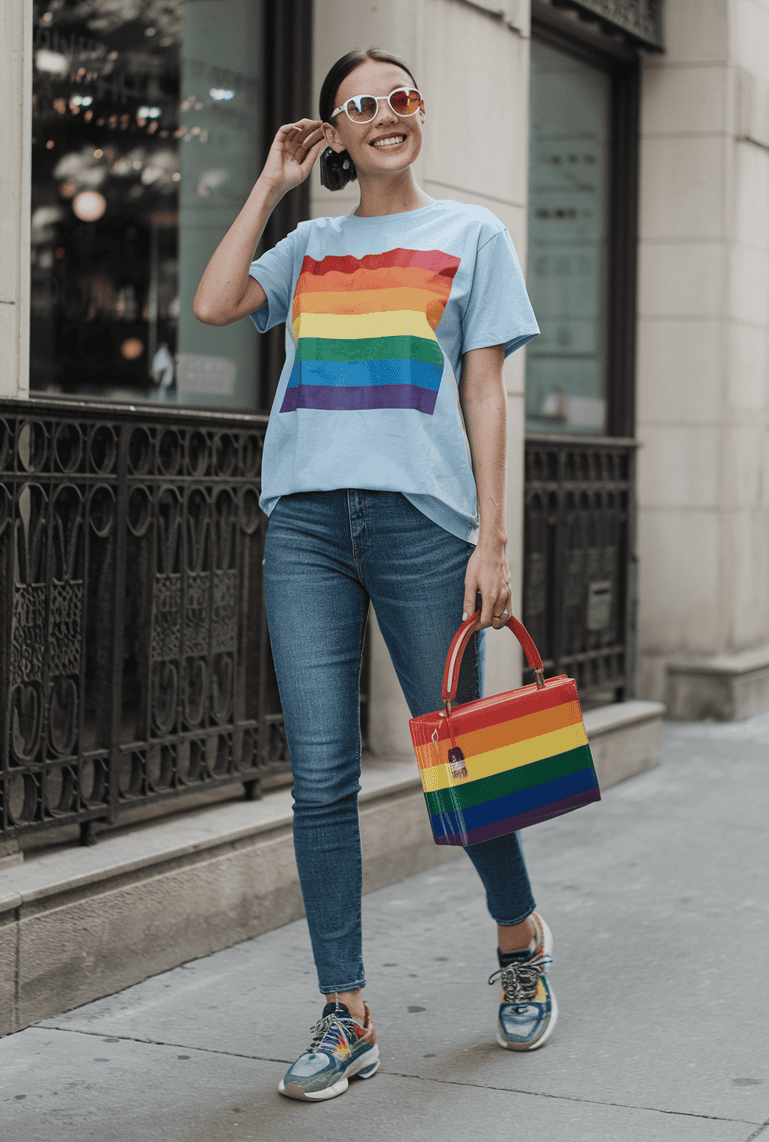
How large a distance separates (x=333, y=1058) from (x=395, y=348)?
152 cm

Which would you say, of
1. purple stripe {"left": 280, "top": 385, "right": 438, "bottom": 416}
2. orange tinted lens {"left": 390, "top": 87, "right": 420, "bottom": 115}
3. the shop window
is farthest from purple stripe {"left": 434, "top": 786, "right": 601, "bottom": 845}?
the shop window

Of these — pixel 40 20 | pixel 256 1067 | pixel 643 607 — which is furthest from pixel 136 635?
pixel 643 607

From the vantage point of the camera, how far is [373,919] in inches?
189

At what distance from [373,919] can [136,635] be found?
1.15 m

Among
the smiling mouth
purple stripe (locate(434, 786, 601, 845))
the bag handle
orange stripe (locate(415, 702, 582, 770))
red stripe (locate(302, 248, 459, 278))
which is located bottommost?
purple stripe (locate(434, 786, 601, 845))

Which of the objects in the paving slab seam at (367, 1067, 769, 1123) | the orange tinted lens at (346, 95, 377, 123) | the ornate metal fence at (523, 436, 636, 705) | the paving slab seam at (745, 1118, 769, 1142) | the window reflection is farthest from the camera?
the window reflection

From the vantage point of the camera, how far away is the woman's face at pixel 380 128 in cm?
331

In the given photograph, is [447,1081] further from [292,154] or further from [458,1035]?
[292,154]

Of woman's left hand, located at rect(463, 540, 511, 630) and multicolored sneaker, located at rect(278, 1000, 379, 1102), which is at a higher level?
woman's left hand, located at rect(463, 540, 511, 630)

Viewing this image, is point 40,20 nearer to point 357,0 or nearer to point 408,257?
point 357,0

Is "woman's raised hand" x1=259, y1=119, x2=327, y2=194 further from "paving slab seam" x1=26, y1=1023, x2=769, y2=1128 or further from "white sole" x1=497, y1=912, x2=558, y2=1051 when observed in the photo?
"paving slab seam" x1=26, y1=1023, x2=769, y2=1128

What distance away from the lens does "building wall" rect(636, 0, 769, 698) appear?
8648 mm

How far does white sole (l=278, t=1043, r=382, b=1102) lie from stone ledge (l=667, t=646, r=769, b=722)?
17.9ft

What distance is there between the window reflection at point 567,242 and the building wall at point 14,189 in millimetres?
4029
